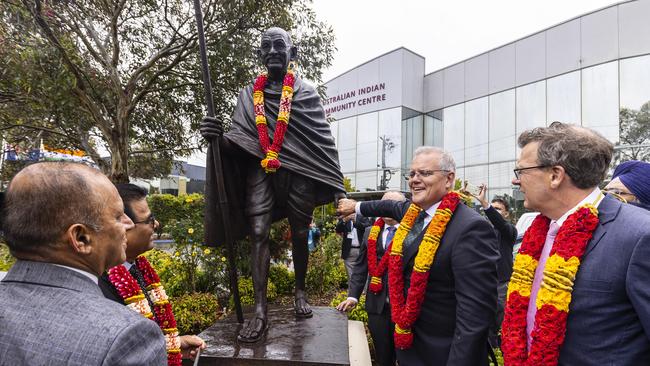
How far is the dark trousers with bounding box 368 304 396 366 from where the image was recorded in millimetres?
3002

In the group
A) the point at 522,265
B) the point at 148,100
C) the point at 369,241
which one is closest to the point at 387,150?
the point at 148,100

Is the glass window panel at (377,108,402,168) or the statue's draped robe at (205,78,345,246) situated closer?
the statue's draped robe at (205,78,345,246)

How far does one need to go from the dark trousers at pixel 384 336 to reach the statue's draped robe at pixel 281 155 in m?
1.06

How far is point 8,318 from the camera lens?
0.93 meters

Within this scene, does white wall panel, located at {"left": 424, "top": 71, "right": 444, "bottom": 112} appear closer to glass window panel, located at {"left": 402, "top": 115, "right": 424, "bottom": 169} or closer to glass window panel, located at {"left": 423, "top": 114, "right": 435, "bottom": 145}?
glass window panel, located at {"left": 423, "top": 114, "right": 435, "bottom": 145}

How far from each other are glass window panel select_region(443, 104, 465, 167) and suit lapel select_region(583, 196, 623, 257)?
19.0 metres

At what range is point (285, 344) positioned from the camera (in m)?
2.72

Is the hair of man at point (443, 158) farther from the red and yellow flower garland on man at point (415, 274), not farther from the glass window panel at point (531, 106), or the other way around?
the glass window panel at point (531, 106)

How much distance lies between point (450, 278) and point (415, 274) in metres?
0.19

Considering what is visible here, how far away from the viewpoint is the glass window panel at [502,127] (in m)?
17.9

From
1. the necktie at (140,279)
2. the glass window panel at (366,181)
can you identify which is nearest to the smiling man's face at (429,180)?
the necktie at (140,279)

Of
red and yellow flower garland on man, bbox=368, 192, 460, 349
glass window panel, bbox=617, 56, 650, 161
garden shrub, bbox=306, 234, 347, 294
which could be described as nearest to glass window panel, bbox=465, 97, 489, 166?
glass window panel, bbox=617, 56, 650, 161

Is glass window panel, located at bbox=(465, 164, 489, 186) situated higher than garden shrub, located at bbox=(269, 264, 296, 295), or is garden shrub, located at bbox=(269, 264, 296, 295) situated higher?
glass window panel, located at bbox=(465, 164, 489, 186)

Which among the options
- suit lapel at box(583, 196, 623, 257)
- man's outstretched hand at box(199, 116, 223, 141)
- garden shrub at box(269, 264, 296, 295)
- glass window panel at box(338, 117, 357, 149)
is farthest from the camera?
glass window panel at box(338, 117, 357, 149)
